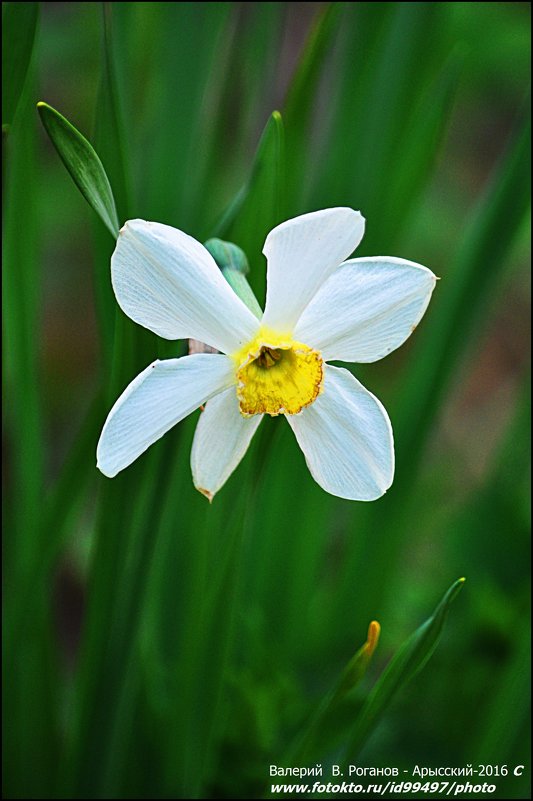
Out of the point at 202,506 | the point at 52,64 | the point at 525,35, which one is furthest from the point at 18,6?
the point at 52,64

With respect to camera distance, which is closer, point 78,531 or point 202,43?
point 202,43

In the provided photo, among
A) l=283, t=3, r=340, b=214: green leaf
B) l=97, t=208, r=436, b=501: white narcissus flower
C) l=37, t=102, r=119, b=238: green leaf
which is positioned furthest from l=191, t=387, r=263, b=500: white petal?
l=283, t=3, r=340, b=214: green leaf

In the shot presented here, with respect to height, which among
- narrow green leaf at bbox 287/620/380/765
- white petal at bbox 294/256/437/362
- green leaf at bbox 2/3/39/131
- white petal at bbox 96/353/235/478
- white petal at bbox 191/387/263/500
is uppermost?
green leaf at bbox 2/3/39/131

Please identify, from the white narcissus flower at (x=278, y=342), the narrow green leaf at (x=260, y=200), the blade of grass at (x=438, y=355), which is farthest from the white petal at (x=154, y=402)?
the blade of grass at (x=438, y=355)

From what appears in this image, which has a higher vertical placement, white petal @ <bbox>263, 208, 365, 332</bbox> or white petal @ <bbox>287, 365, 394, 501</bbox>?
white petal @ <bbox>263, 208, 365, 332</bbox>

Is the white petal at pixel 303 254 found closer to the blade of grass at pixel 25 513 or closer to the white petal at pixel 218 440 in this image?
the white petal at pixel 218 440

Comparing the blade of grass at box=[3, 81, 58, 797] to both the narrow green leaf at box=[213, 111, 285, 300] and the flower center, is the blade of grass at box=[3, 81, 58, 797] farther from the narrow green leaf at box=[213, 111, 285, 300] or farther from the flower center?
the flower center

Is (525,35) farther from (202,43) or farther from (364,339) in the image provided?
(364,339)
